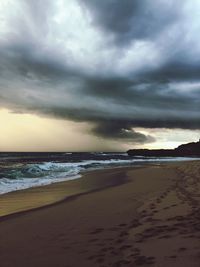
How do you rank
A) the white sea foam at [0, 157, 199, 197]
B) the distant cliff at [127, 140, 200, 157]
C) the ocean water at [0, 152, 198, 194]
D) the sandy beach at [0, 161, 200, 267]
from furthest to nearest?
the distant cliff at [127, 140, 200, 157], the ocean water at [0, 152, 198, 194], the white sea foam at [0, 157, 199, 197], the sandy beach at [0, 161, 200, 267]

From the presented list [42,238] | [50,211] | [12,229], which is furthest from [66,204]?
[42,238]

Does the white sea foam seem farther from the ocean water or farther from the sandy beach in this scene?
the sandy beach

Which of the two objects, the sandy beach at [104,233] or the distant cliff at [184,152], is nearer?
the sandy beach at [104,233]

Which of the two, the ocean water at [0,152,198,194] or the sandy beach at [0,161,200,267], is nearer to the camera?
the sandy beach at [0,161,200,267]

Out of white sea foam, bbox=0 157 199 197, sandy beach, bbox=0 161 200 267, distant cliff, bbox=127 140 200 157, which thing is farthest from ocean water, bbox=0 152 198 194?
distant cliff, bbox=127 140 200 157

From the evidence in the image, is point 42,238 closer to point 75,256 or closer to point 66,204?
point 75,256

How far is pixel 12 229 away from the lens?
27.2 feet

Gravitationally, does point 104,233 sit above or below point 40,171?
below

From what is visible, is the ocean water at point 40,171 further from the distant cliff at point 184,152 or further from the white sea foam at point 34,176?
the distant cliff at point 184,152

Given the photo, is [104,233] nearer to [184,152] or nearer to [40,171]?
[40,171]

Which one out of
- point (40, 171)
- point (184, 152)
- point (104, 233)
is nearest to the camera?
point (104, 233)

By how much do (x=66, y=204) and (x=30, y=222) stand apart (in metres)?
2.92

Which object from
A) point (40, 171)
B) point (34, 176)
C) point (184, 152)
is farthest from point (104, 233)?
point (184, 152)

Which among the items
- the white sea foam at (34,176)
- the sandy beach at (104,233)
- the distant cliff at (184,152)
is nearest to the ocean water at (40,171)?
the white sea foam at (34,176)
